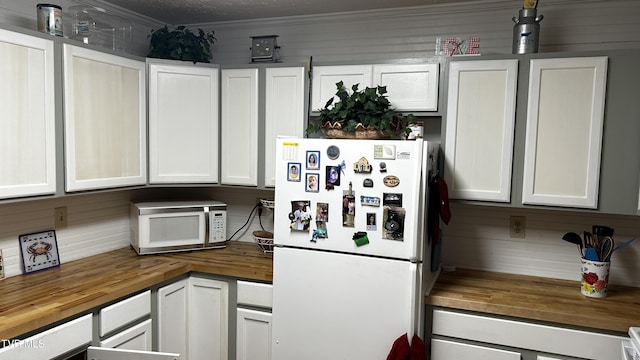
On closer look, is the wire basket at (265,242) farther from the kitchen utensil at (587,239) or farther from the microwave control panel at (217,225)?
the kitchen utensil at (587,239)

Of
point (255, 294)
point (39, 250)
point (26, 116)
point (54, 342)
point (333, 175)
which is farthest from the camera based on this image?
point (255, 294)

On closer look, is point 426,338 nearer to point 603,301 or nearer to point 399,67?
point 603,301

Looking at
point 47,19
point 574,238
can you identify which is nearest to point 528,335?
point 574,238

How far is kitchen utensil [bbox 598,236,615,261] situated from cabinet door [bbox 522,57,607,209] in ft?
0.71

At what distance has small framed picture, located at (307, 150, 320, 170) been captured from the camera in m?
2.38

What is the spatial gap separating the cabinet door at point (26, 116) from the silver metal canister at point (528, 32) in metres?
2.45

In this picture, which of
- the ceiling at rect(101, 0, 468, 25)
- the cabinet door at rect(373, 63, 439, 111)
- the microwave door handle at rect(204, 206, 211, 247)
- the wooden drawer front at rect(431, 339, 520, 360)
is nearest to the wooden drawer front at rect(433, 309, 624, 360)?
the wooden drawer front at rect(431, 339, 520, 360)

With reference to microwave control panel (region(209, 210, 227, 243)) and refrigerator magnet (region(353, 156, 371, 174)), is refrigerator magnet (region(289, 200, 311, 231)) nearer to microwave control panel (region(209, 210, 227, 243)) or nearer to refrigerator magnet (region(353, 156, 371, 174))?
refrigerator magnet (region(353, 156, 371, 174))

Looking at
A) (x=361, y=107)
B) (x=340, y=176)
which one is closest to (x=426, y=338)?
(x=340, y=176)

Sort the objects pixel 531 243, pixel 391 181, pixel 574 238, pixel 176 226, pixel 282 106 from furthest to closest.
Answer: pixel 176 226
pixel 282 106
pixel 531 243
pixel 574 238
pixel 391 181

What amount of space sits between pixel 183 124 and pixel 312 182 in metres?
1.10

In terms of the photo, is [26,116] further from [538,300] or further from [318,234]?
[538,300]

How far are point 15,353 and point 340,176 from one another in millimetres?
1602

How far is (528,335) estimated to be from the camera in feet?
7.27
